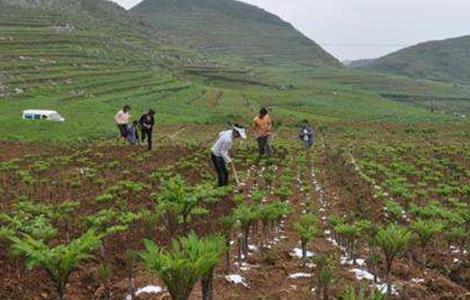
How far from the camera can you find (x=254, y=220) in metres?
9.14

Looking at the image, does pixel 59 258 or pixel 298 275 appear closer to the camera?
pixel 59 258

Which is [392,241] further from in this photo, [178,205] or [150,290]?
[178,205]

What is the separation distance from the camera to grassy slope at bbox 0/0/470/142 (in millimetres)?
43281

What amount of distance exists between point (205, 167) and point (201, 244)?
44.2 ft

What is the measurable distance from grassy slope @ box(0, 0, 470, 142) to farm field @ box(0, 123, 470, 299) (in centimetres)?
1335

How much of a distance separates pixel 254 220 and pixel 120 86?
181 ft

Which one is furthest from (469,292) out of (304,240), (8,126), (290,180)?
(8,126)

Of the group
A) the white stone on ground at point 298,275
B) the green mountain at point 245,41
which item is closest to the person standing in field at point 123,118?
the white stone on ground at point 298,275

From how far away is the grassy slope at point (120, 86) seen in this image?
142 feet

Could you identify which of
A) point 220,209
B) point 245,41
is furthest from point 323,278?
point 245,41

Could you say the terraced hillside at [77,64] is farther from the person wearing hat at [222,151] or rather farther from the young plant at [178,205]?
the young plant at [178,205]

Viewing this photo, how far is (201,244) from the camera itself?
19.0ft

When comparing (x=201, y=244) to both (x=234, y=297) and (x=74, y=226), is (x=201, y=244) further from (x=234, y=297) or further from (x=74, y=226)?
(x=74, y=226)

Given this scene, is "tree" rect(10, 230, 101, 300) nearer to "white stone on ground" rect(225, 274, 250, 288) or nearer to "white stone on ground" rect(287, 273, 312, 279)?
"white stone on ground" rect(225, 274, 250, 288)
